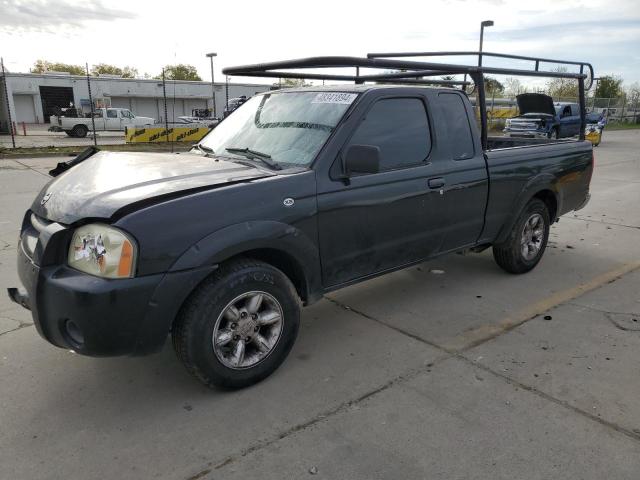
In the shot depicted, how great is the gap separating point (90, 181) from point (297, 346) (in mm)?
1822

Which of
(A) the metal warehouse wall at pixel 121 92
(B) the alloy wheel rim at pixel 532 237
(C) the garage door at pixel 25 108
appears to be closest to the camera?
(B) the alloy wheel rim at pixel 532 237

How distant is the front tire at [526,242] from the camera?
5.25 metres

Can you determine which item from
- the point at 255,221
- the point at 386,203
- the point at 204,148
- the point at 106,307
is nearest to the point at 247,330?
the point at 255,221

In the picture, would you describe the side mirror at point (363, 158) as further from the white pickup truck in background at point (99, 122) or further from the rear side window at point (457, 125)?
the white pickup truck in background at point (99, 122)

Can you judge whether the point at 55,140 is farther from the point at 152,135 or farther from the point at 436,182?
the point at 436,182

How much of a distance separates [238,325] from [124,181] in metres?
1.11

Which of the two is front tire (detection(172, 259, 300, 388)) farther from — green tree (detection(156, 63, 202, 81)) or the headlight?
green tree (detection(156, 63, 202, 81))

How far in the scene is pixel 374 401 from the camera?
3.16m

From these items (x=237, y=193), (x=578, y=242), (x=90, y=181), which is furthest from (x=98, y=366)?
(x=578, y=242)

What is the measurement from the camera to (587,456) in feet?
8.77

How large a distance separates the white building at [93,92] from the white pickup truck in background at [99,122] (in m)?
11.2

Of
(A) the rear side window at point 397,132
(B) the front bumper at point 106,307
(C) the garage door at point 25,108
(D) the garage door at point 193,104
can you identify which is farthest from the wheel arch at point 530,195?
(D) the garage door at point 193,104

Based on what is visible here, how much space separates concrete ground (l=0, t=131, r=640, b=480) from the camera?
2.62 m

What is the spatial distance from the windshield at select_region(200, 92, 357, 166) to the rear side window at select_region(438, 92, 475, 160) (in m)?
0.99
